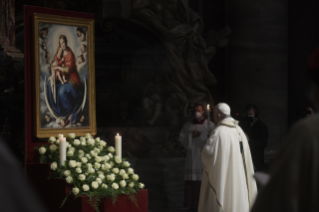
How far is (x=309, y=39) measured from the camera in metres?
11.8

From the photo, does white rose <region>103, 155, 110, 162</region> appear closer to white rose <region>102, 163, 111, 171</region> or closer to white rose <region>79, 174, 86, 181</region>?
white rose <region>102, 163, 111, 171</region>

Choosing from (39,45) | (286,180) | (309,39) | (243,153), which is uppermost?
(309,39)

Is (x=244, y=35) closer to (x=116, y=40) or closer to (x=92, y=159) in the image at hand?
(x=116, y=40)

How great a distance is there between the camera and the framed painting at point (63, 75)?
5465 mm

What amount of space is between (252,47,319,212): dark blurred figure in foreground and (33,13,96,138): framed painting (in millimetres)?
4186

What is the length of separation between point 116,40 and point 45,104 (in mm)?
5488

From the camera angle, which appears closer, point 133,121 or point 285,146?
point 285,146

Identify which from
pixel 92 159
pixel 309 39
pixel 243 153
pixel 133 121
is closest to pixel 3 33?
pixel 92 159

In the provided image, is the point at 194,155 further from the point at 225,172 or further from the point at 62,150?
the point at 62,150

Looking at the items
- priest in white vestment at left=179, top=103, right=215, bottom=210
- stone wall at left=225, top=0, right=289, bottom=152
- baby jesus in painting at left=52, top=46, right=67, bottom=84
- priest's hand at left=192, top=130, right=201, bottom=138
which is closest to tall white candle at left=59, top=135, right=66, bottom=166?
baby jesus in painting at left=52, top=46, right=67, bottom=84

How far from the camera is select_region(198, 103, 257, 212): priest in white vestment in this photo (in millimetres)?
6379

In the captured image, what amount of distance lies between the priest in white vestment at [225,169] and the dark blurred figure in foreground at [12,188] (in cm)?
483

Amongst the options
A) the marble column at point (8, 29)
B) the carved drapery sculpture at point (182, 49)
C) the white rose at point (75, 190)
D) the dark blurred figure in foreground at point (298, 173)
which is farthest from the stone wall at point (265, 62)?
the dark blurred figure in foreground at point (298, 173)

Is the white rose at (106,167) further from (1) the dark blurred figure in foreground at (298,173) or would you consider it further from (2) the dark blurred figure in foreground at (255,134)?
(2) the dark blurred figure in foreground at (255,134)
